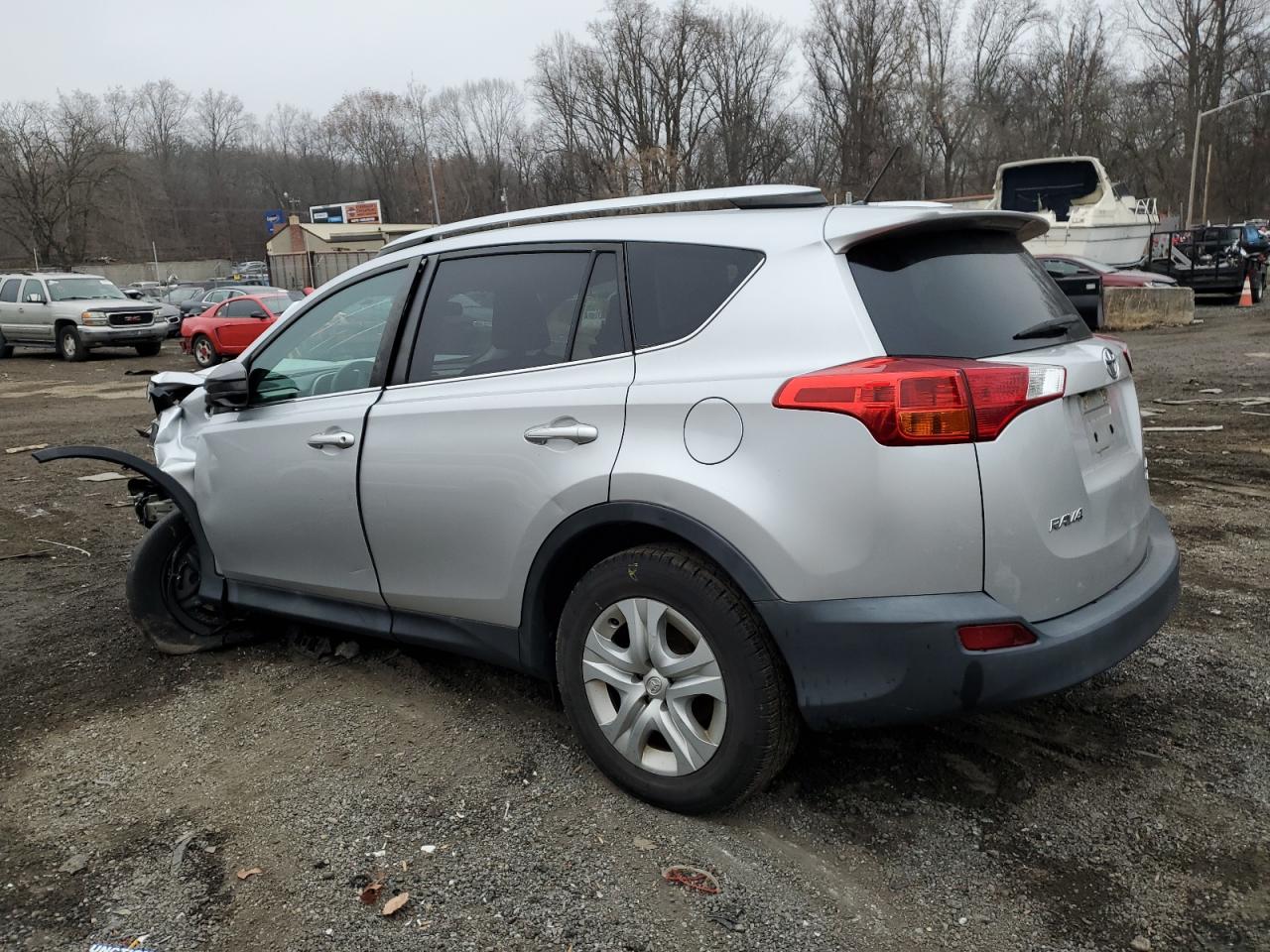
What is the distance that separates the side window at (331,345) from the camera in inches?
145

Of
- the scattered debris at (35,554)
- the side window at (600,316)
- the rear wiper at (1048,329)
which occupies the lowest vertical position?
the scattered debris at (35,554)

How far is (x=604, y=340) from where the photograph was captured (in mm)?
2992

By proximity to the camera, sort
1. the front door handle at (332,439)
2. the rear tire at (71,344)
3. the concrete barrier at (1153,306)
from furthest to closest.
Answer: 1. the rear tire at (71,344)
2. the concrete barrier at (1153,306)
3. the front door handle at (332,439)

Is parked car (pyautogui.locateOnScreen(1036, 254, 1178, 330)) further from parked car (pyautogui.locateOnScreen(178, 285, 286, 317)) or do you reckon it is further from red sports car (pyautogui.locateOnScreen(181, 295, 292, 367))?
parked car (pyautogui.locateOnScreen(178, 285, 286, 317))

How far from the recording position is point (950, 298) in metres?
2.70

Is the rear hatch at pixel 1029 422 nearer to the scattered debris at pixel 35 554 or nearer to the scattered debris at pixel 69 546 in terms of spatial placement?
the scattered debris at pixel 69 546

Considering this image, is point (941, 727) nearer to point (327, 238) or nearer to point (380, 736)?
point (380, 736)

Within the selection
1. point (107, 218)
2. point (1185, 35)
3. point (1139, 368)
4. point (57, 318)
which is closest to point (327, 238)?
point (107, 218)

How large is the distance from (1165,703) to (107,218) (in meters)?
76.7

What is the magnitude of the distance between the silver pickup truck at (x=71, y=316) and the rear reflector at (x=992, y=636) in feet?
77.2

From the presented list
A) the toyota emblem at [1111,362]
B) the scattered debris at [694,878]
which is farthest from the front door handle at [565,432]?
the toyota emblem at [1111,362]

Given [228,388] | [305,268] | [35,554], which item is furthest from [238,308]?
[305,268]

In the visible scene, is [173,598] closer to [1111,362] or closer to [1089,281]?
[1111,362]

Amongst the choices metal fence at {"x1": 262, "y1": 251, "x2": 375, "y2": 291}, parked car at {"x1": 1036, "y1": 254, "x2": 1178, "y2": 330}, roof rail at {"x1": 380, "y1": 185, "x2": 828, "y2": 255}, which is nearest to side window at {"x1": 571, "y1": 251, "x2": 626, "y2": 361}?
roof rail at {"x1": 380, "y1": 185, "x2": 828, "y2": 255}
